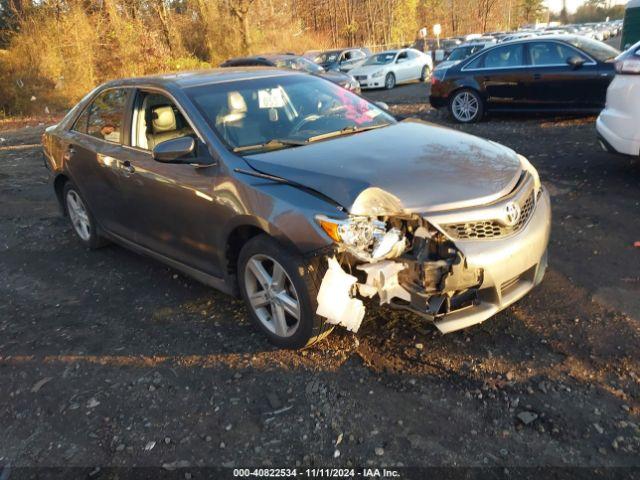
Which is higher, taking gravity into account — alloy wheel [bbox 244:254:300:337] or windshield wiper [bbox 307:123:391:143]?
windshield wiper [bbox 307:123:391:143]

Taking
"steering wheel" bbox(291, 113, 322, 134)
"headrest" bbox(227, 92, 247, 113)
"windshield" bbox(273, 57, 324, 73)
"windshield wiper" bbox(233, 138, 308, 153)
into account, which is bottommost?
"windshield" bbox(273, 57, 324, 73)

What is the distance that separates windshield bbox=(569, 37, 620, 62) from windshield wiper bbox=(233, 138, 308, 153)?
25.0 feet

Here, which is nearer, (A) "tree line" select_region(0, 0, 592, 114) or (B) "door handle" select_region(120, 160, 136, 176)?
(B) "door handle" select_region(120, 160, 136, 176)

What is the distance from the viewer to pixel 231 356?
345 cm

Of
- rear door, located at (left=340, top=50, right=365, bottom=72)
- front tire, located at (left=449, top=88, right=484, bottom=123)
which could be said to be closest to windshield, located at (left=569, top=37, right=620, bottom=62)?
front tire, located at (left=449, top=88, right=484, bottom=123)

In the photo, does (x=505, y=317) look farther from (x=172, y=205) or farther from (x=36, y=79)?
(x=36, y=79)

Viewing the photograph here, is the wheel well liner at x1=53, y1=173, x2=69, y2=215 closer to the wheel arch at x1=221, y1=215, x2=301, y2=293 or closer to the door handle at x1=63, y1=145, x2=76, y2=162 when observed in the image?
the door handle at x1=63, y1=145, x2=76, y2=162

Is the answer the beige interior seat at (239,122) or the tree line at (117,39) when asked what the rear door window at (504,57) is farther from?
the tree line at (117,39)

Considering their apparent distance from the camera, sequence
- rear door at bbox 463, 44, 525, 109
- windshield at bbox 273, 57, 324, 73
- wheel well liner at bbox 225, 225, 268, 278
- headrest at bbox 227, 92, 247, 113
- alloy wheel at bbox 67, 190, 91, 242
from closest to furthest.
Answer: wheel well liner at bbox 225, 225, 268, 278
headrest at bbox 227, 92, 247, 113
alloy wheel at bbox 67, 190, 91, 242
rear door at bbox 463, 44, 525, 109
windshield at bbox 273, 57, 324, 73

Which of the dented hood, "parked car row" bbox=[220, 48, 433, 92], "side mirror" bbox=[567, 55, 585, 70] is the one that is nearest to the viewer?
the dented hood

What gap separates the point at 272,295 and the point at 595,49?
876 cm

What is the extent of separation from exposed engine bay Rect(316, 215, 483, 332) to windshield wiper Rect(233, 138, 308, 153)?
975mm

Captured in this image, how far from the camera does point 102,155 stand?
470cm

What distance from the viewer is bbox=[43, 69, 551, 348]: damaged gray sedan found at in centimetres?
290
